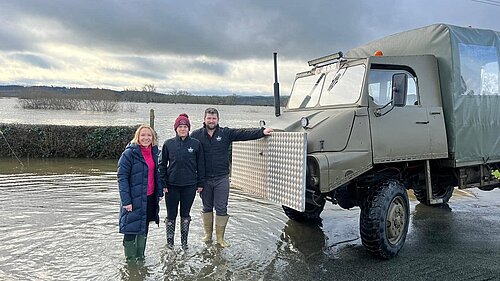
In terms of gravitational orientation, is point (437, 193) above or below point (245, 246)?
above

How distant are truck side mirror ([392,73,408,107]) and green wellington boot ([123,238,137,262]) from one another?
3.83 meters

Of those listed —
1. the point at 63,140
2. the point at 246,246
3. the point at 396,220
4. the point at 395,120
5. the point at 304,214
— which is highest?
the point at 395,120

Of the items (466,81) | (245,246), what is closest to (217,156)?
(245,246)

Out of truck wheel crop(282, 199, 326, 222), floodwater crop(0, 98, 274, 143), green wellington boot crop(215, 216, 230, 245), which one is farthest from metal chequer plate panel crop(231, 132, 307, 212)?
floodwater crop(0, 98, 274, 143)

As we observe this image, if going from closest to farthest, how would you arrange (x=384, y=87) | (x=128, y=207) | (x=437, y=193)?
1. (x=128, y=207)
2. (x=384, y=87)
3. (x=437, y=193)

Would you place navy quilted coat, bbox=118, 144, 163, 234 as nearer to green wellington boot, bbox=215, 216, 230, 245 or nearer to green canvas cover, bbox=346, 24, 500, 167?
green wellington boot, bbox=215, 216, 230, 245

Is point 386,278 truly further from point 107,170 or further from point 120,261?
point 107,170

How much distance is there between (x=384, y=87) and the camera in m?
5.93

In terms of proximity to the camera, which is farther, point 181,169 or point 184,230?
point 184,230

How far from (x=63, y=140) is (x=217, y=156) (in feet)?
40.7

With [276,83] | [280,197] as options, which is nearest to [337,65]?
[276,83]

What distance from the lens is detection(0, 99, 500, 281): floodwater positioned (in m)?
5.08

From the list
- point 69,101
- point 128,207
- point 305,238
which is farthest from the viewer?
point 69,101

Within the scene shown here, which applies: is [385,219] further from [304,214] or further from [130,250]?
[130,250]
